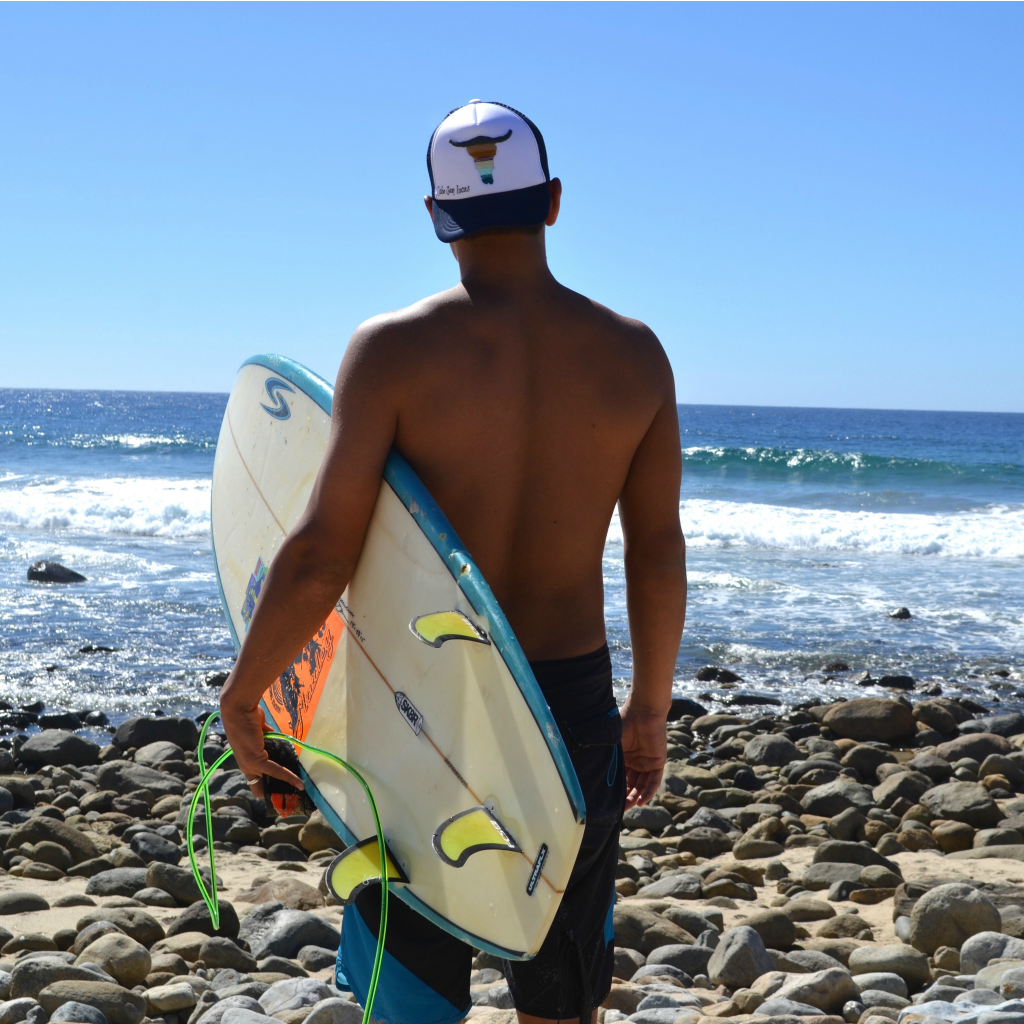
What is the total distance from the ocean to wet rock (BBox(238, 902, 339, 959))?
3.66 m

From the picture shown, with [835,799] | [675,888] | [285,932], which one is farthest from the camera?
[835,799]

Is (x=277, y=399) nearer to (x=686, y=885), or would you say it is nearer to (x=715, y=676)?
(x=686, y=885)

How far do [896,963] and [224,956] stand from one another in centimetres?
210

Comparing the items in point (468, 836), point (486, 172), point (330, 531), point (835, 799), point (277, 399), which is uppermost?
point (486, 172)

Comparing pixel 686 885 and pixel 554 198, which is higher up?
pixel 554 198

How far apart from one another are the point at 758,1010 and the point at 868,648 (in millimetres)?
6790

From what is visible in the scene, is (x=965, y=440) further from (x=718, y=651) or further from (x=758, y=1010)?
(x=758, y=1010)

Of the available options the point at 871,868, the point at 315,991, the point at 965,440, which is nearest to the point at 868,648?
the point at 871,868

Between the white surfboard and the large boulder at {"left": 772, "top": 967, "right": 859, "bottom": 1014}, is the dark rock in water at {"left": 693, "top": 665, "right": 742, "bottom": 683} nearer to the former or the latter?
the large boulder at {"left": 772, "top": 967, "right": 859, "bottom": 1014}

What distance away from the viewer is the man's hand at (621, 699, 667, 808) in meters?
2.08

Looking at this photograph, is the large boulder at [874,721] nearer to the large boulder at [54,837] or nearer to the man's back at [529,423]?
the large boulder at [54,837]

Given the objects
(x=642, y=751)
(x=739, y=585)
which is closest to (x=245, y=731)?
(x=642, y=751)

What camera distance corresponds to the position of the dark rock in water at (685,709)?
24.7 ft

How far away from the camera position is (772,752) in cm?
655
